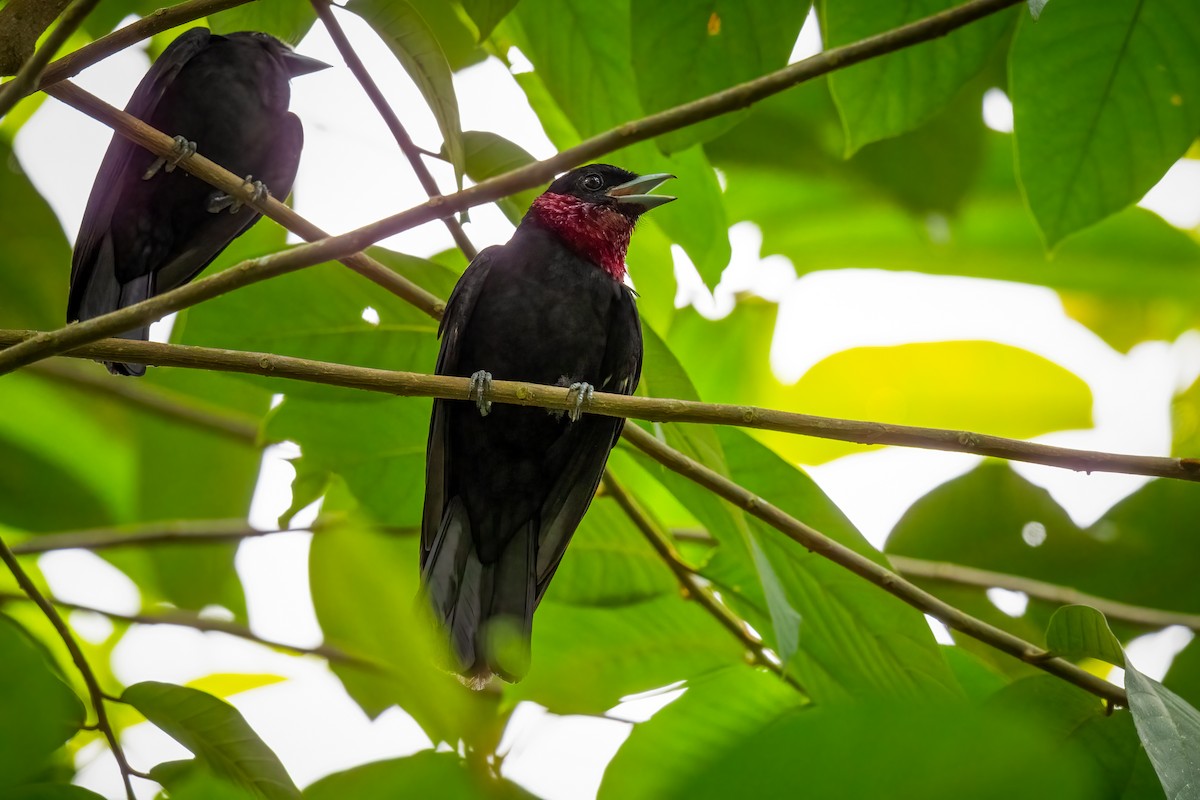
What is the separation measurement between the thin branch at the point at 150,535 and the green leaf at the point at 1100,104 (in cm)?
237

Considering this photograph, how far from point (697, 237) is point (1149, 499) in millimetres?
2058

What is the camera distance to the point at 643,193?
12.8 feet

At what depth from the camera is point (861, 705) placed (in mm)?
835

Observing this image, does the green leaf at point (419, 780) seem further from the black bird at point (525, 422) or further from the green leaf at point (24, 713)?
the black bird at point (525, 422)

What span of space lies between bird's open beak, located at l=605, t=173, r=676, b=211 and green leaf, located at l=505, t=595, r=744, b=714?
1.16 metres

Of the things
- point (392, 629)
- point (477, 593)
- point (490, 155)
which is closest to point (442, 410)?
point (477, 593)

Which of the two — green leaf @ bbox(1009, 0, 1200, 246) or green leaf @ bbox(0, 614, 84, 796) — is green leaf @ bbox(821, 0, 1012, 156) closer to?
green leaf @ bbox(1009, 0, 1200, 246)

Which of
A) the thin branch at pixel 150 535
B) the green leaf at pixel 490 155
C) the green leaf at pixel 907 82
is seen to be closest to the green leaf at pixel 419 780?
the green leaf at pixel 907 82

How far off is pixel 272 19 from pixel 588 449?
4.71ft

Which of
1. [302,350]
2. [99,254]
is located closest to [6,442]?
[99,254]

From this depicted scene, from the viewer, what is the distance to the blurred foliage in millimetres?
1230

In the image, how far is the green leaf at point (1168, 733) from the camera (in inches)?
73.1

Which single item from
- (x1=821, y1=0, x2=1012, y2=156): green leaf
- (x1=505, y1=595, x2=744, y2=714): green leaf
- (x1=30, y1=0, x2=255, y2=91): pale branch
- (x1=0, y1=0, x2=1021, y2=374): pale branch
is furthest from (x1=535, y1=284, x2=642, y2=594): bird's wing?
(x1=30, y1=0, x2=255, y2=91): pale branch

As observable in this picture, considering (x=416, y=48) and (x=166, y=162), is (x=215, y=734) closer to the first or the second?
(x=416, y=48)
